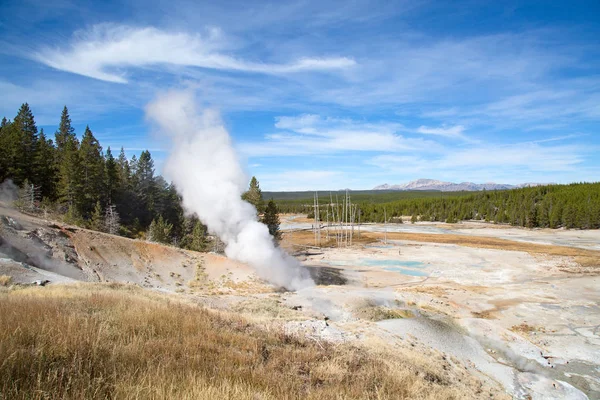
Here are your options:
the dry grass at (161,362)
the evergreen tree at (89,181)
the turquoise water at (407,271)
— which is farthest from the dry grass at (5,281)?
the turquoise water at (407,271)

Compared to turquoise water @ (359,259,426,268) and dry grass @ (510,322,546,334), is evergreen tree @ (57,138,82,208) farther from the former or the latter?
dry grass @ (510,322,546,334)

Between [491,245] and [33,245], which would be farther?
[491,245]

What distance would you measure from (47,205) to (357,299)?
39066 millimetres

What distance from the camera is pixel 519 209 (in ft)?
351

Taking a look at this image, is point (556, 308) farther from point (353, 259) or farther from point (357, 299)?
point (353, 259)

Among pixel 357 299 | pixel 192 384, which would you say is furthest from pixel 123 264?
pixel 192 384

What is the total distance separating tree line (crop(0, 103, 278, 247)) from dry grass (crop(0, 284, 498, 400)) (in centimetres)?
Answer: 3473

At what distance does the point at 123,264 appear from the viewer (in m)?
26.3

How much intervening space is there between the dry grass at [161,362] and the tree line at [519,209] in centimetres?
9813

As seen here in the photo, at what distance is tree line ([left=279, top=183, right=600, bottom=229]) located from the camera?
3605 inches

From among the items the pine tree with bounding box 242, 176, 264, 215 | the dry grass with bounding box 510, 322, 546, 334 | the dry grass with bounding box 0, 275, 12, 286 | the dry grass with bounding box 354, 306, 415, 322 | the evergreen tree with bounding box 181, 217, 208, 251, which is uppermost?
the pine tree with bounding box 242, 176, 264, 215

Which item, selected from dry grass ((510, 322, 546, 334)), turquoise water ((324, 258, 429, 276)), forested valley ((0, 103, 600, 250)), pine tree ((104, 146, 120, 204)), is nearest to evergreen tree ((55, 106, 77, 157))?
forested valley ((0, 103, 600, 250))

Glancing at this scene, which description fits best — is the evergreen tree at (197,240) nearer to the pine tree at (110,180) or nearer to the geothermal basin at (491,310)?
the pine tree at (110,180)

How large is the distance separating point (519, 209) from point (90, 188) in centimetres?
11629
